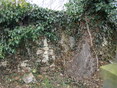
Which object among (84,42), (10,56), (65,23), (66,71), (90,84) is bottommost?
(90,84)

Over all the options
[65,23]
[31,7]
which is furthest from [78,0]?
[31,7]

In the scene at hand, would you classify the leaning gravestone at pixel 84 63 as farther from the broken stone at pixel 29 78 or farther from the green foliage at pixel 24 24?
the broken stone at pixel 29 78

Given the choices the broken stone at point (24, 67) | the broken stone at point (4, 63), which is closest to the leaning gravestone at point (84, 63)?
the broken stone at point (24, 67)

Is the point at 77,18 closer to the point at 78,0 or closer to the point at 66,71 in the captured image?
the point at 78,0

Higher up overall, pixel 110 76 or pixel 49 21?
pixel 49 21

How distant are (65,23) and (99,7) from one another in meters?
1.13

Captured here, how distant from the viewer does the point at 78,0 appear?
154 inches

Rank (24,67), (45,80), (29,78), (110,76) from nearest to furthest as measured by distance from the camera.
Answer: (110,76), (29,78), (45,80), (24,67)

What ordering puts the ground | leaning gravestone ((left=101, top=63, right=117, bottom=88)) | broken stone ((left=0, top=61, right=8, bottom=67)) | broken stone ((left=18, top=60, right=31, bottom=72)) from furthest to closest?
broken stone ((left=18, top=60, right=31, bottom=72)), broken stone ((left=0, top=61, right=8, bottom=67)), the ground, leaning gravestone ((left=101, top=63, right=117, bottom=88))

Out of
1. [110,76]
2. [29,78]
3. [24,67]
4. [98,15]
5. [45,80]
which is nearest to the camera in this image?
[110,76]

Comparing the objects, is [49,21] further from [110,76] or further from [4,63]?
[110,76]

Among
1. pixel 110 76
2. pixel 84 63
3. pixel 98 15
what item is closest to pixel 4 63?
pixel 84 63

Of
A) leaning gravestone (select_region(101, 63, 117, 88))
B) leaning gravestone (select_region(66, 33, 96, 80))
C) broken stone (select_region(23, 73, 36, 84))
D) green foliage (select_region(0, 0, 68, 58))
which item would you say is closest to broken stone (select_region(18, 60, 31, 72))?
broken stone (select_region(23, 73, 36, 84))

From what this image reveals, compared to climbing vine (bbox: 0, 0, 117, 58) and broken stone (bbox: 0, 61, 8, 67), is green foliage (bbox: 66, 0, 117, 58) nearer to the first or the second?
climbing vine (bbox: 0, 0, 117, 58)
